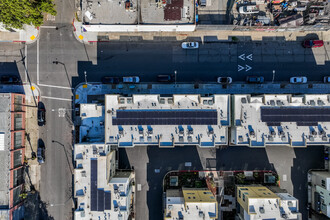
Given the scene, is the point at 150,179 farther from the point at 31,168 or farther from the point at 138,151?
the point at 31,168

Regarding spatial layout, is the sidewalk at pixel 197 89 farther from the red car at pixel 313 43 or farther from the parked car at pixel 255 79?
the red car at pixel 313 43

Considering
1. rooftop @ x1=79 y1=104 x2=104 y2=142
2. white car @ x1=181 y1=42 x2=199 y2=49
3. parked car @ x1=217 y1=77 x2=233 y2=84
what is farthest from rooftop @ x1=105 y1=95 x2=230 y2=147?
white car @ x1=181 y1=42 x2=199 y2=49

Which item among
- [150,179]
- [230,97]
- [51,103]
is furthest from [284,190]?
[51,103]

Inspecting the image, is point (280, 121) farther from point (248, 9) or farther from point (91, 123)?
point (91, 123)

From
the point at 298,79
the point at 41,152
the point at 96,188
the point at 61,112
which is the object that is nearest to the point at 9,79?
→ the point at 61,112

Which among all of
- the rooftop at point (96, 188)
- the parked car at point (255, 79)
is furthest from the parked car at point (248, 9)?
the rooftop at point (96, 188)

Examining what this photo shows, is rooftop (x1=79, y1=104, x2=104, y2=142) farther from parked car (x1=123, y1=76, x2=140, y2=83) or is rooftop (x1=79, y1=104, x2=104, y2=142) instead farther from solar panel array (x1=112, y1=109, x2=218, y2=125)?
parked car (x1=123, y1=76, x2=140, y2=83)
